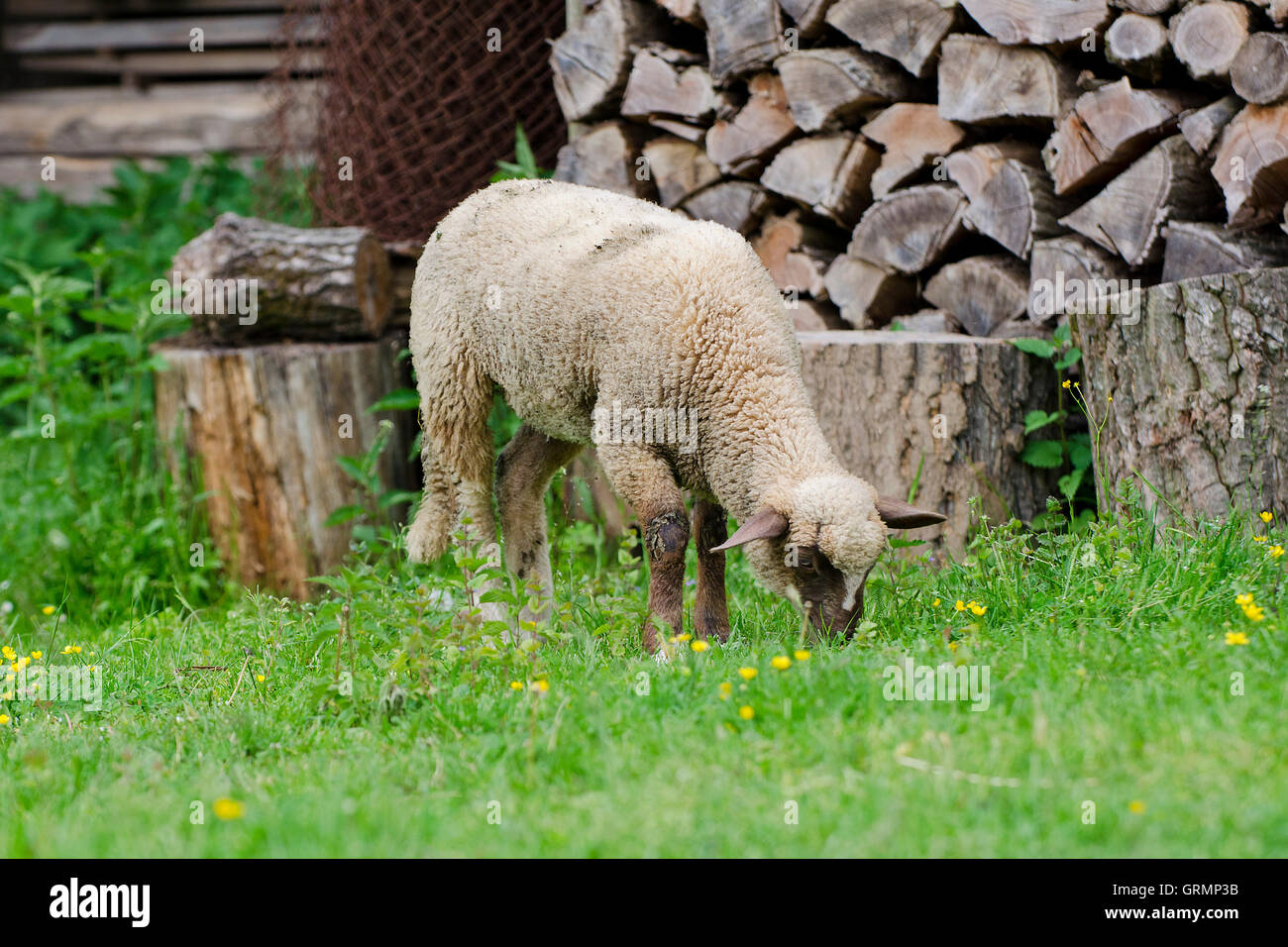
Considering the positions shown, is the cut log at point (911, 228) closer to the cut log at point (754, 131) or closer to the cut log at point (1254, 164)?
the cut log at point (754, 131)

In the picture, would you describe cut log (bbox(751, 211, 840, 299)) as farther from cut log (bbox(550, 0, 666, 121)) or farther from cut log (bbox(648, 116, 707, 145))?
cut log (bbox(550, 0, 666, 121))

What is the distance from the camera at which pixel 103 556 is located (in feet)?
17.7

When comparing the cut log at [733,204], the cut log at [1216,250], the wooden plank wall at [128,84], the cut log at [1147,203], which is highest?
the wooden plank wall at [128,84]

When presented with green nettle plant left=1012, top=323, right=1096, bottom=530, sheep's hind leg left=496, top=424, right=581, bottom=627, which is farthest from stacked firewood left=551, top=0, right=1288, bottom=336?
sheep's hind leg left=496, top=424, right=581, bottom=627

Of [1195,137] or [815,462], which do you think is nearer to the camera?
[815,462]

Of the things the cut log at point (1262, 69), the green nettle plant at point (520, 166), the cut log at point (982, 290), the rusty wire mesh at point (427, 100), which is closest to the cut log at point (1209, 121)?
the cut log at point (1262, 69)

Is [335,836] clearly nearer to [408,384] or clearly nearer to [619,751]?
[619,751]

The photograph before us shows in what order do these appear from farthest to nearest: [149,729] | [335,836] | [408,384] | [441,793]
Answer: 1. [408,384]
2. [149,729]
3. [441,793]
4. [335,836]

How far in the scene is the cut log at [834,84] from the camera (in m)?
4.84

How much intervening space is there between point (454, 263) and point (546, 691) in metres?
1.64

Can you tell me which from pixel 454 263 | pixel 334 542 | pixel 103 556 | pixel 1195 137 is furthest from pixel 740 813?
pixel 103 556

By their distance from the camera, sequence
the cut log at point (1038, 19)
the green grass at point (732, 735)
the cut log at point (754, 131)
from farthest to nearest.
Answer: the cut log at point (754, 131) → the cut log at point (1038, 19) → the green grass at point (732, 735)

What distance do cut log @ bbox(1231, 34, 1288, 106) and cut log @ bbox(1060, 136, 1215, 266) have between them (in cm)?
30

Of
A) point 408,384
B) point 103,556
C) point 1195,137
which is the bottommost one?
point 103,556
